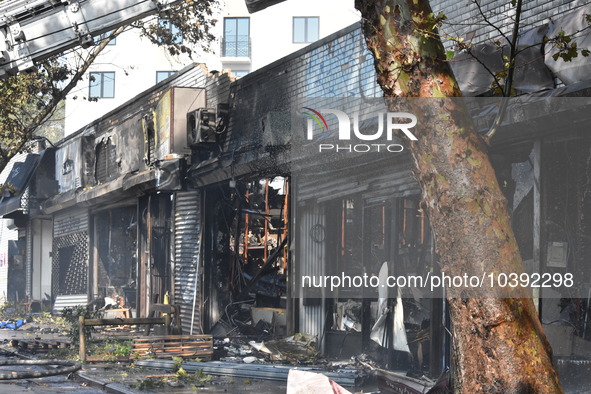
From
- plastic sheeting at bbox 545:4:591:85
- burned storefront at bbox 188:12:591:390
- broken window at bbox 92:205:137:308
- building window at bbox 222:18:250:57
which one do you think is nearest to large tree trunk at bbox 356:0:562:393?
burned storefront at bbox 188:12:591:390

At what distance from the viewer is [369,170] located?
14.1 metres

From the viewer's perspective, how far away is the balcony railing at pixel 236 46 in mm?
53562

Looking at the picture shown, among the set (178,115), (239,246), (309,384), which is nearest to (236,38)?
(178,115)

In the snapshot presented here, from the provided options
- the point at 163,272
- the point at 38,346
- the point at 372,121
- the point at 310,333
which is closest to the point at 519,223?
the point at 372,121

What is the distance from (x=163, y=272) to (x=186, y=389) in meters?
10.6

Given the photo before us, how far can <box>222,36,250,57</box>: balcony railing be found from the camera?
53562 millimetres

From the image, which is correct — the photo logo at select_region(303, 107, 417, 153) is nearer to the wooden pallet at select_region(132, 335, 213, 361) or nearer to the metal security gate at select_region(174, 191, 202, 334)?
the wooden pallet at select_region(132, 335, 213, 361)

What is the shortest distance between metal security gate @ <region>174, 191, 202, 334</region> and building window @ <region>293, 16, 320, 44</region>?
32.3 m

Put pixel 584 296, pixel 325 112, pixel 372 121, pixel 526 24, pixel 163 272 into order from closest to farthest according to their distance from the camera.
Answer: pixel 584 296 → pixel 526 24 → pixel 372 121 → pixel 325 112 → pixel 163 272

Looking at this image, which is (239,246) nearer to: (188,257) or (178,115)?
(188,257)

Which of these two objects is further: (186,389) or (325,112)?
(325,112)

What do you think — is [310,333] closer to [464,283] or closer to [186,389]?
[186,389]

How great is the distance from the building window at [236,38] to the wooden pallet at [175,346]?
38958 millimetres

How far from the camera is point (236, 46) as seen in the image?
5378cm
